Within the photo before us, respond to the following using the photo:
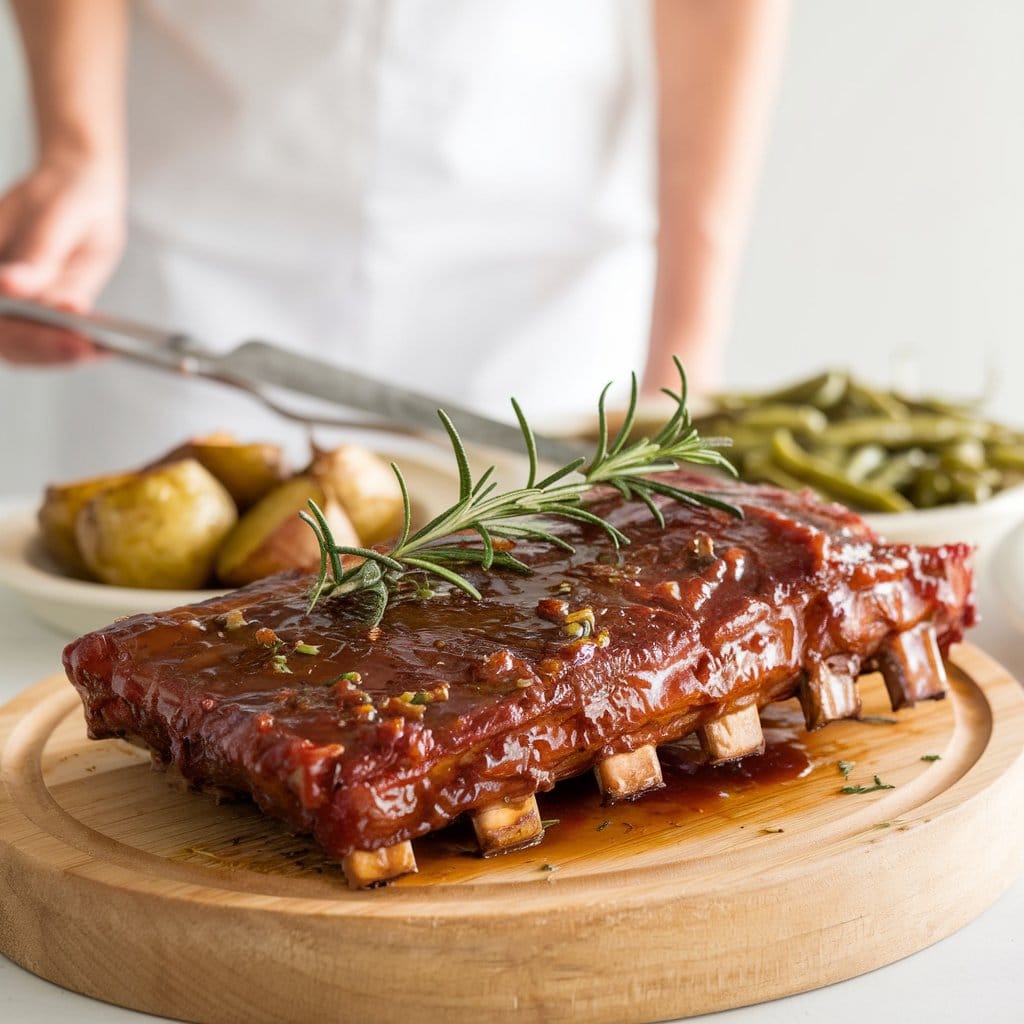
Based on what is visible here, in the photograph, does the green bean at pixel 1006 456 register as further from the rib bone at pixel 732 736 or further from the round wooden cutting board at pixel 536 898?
the rib bone at pixel 732 736

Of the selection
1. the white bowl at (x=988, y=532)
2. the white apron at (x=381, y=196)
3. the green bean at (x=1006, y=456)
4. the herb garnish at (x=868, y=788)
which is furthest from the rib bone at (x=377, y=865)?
the white apron at (x=381, y=196)

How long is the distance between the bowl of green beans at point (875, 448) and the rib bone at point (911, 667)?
3.52 ft

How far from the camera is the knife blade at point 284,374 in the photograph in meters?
2.99

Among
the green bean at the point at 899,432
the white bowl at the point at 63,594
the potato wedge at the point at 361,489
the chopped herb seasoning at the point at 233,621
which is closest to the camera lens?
the chopped herb seasoning at the point at 233,621

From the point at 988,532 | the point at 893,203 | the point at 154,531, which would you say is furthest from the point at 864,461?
the point at 893,203

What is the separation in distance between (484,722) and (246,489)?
1.50 metres

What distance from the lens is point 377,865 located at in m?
1.65

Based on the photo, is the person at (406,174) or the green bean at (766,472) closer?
the green bean at (766,472)

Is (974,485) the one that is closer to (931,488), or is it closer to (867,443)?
(931,488)

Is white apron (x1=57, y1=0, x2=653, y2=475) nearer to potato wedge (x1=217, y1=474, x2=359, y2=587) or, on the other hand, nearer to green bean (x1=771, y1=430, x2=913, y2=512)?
green bean (x1=771, y1=430, x2=913, y2=512)

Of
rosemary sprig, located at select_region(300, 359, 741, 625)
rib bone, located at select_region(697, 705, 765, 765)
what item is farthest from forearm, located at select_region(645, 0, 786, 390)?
rib bone, located at select_region(697, 705, 765, 765)

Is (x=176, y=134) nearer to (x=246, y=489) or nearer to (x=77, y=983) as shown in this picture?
(x=246, y=489)

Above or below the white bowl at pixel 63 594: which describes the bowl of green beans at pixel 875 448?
above

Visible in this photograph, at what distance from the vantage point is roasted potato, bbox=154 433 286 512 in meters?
3.03
